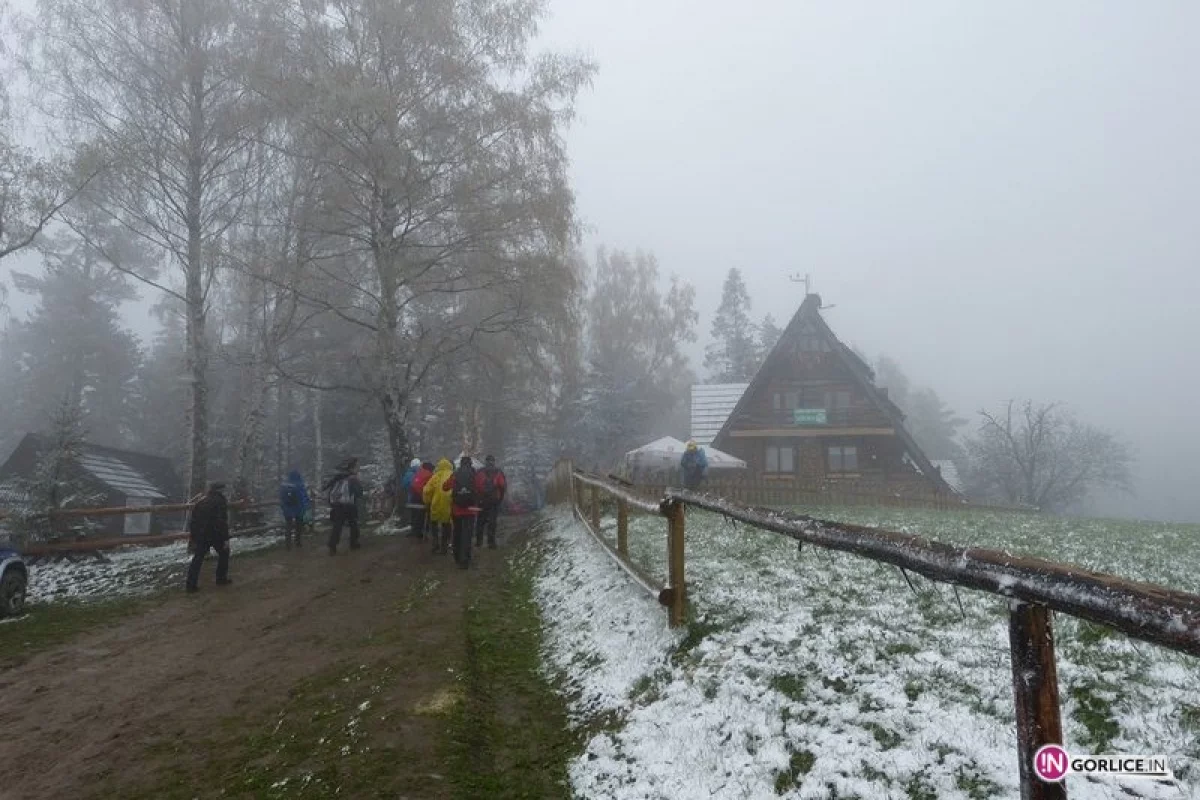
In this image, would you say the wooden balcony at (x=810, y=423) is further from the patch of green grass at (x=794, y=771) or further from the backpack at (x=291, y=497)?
the patch of green grass at (x=794, y=771)

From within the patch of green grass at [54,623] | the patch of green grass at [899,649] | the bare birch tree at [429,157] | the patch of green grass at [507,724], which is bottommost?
the patch of green grass at [54,623]

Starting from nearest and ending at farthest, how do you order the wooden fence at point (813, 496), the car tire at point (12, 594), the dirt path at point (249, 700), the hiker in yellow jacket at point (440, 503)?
the dirt path at point (249, 700), the car tire at point (12, 594), the hiker in yellow jacket at point (440, 503), the wooden fence at point (813, 496)

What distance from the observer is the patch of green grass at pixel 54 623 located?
7.98m

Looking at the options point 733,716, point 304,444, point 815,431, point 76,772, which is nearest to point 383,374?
point 76,772

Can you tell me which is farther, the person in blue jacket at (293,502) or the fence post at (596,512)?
the person in blue jacket at (293,502)

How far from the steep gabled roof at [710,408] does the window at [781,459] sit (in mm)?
2820

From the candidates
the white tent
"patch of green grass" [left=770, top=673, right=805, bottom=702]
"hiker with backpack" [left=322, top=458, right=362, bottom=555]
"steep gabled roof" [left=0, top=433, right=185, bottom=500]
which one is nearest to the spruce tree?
the white tent

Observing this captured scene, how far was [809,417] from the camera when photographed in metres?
34.1

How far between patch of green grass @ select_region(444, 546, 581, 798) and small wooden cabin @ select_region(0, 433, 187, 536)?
24015mm

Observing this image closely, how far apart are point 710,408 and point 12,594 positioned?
31570mm

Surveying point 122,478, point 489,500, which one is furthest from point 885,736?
point 122,478

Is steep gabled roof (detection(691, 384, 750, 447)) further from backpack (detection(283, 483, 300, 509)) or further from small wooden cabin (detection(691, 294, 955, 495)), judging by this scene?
backpack (detection(283, 483, 300, 509))

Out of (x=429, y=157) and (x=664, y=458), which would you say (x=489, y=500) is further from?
(x=664, y=458)

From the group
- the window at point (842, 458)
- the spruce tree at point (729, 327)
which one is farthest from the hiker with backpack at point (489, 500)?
the spruce tree at point (729, 327)
